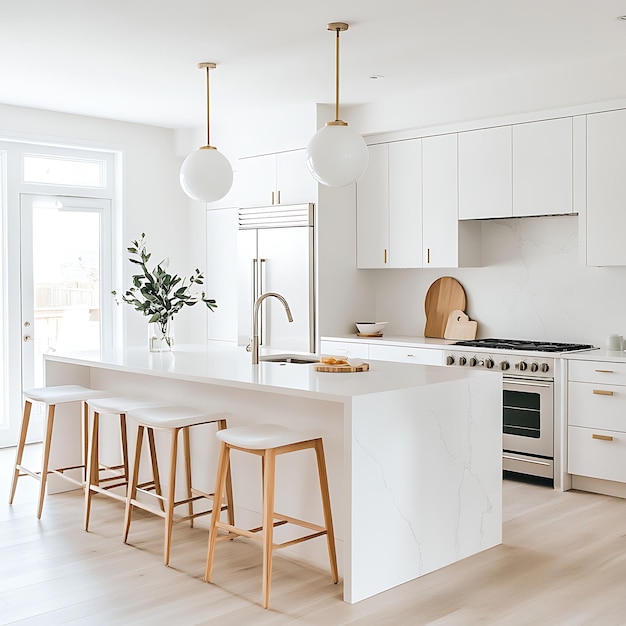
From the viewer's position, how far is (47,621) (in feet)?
9.75

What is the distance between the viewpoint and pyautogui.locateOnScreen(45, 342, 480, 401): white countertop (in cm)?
331

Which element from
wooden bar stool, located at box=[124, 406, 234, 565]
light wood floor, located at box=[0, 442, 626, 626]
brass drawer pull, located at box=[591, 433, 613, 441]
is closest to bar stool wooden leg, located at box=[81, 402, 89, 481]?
light wood floor, located at box=[0, 442, 626, 626]

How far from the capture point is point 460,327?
5898mm

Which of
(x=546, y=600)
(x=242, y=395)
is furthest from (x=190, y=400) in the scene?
(x=546, y=600)

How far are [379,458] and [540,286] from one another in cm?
273

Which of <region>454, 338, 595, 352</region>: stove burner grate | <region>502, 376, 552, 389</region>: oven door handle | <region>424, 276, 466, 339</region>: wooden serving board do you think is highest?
<region>424, 276, 466, 339</region>: wooden serving board

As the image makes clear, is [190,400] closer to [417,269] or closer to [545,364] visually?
[545,364]

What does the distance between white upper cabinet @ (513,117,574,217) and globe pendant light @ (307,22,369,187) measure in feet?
5.48

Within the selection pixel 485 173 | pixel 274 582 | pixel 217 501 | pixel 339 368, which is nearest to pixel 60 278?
pixel 485 173

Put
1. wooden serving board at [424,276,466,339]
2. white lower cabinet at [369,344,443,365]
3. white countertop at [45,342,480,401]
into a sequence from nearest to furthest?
white countertop at [45,342,480,401] → white lower cabinet at [369,344,443,365] → wooden serving board at [424,276,466,339]

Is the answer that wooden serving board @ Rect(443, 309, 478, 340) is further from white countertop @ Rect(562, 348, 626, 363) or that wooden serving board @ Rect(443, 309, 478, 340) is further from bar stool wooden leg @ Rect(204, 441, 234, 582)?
bar stool wooden leg @ Rect(204, 441, 234, 582)

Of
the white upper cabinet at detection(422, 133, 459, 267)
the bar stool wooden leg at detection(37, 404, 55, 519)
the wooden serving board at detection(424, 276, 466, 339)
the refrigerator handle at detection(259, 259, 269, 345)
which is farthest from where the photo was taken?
the refrigerator handle at detection(259, 259, 269, 345)

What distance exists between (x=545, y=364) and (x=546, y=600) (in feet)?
6.33

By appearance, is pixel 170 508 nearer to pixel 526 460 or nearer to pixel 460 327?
pixel 526 460
